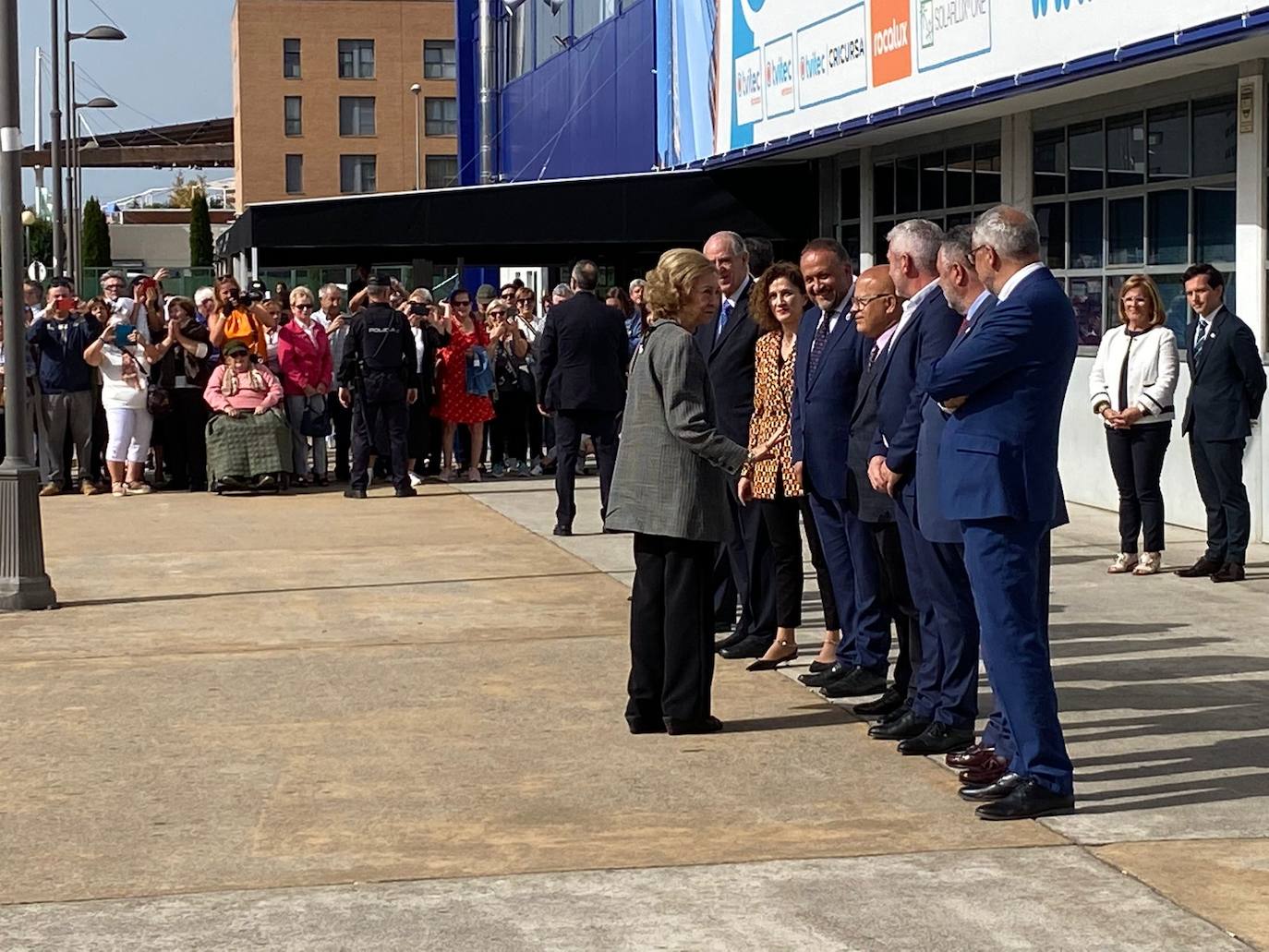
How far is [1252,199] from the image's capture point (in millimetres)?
13359

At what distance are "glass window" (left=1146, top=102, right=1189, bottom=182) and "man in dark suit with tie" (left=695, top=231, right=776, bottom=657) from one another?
622 centimetres

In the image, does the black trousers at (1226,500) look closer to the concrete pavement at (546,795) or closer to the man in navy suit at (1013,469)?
the concrete pavement at (546,795)

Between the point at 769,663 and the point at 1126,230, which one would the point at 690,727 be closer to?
the point at 769,663

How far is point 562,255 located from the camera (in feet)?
73.9

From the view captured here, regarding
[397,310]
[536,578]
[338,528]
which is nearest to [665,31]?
[397,310]

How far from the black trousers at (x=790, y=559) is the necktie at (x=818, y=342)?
2.66 feet

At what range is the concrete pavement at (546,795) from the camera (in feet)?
17.1

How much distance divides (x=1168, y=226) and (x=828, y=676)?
746 centimetres

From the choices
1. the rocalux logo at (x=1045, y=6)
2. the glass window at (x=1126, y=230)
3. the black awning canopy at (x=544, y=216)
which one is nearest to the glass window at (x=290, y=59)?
the black awning canopy at (x=544, y=216)

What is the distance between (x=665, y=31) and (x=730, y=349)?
47.9ft

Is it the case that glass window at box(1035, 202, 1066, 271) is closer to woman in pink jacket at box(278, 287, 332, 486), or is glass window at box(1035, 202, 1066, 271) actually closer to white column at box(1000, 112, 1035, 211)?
white column at box(1000, 112, 1035, 211)

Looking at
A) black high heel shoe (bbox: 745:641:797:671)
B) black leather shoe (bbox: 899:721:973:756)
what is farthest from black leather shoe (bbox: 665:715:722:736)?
black high heel shoe (bbox: 745:641:797:671)

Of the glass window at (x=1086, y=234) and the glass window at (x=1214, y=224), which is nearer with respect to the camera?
the glass window at (x=1214, y=224)

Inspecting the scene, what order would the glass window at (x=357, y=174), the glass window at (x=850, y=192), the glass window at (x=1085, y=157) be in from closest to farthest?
the glass window at (x=1085, y=157)
the glass window at (x=850, y=192)
the glass window at (x=357, y=174)
